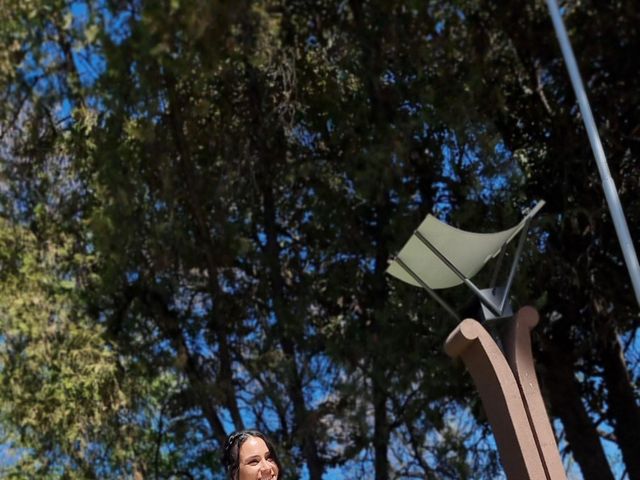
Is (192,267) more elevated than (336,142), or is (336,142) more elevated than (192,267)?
(336,142)

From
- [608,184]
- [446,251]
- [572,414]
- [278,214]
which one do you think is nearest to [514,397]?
[446,251]

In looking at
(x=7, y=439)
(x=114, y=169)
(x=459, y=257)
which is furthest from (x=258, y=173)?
(x=459, y=257)

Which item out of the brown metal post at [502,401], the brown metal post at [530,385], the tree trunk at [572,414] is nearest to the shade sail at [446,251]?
the brown metal post at [530,385]

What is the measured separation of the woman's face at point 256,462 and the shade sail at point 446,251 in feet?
11.3

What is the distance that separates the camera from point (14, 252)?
43.1 ft

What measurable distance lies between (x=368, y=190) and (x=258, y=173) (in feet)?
6.54

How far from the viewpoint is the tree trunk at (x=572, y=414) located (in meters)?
12.1

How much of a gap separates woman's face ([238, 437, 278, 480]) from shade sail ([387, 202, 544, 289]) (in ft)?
11.3

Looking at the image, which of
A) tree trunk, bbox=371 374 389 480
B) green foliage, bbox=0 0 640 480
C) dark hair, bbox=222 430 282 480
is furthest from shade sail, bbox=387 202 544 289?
tree trunk, bbox=371 374 389 480

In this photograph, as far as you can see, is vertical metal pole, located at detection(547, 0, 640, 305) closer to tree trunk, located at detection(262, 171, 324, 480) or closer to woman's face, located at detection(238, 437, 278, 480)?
tree trunk, located at detection(262, 171, 324, 480)

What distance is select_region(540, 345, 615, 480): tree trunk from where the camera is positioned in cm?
1207

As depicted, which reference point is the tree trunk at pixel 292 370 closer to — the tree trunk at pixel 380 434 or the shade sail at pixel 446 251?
the tree trunk at pixel 380 434

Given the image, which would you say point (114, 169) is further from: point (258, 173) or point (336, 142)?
point (336, 142)

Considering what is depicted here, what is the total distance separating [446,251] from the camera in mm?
6492
